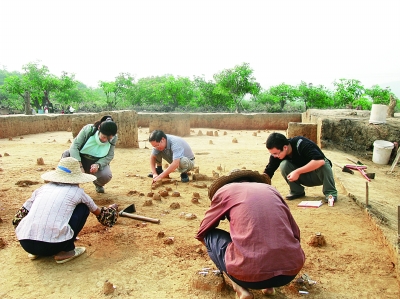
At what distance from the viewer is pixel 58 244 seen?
292 cm

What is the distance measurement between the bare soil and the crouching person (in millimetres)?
178

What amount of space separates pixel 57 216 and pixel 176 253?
3.66ft

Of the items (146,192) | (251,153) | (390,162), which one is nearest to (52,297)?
(146,192)

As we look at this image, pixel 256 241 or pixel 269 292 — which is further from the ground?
pixel 256 241

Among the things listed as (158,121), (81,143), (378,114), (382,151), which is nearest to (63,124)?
(158,121)

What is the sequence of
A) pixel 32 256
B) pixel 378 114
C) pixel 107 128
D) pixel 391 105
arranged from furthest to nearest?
pixel 391 105 < pixel 378 114 < pixel 107 128 < pixel 32 256

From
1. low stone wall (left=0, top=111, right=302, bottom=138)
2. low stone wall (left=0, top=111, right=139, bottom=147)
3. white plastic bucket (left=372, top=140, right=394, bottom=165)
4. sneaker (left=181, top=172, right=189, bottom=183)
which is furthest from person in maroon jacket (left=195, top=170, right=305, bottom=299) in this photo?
low stone wall (left=0, top=111, right=302, bottom=138)

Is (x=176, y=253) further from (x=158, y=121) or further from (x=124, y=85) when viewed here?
(x=124, y=85)

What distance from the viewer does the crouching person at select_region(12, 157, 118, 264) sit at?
113 inches

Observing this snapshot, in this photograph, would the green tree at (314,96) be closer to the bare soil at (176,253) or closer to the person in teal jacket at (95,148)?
the bare soil at (176,253)

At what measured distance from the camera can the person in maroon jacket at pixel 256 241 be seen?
2193 mm

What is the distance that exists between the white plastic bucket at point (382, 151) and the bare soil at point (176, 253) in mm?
2801

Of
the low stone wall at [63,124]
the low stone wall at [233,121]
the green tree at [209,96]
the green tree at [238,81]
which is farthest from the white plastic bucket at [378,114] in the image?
the green tree at [209,96]

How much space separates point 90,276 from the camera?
282 cm
